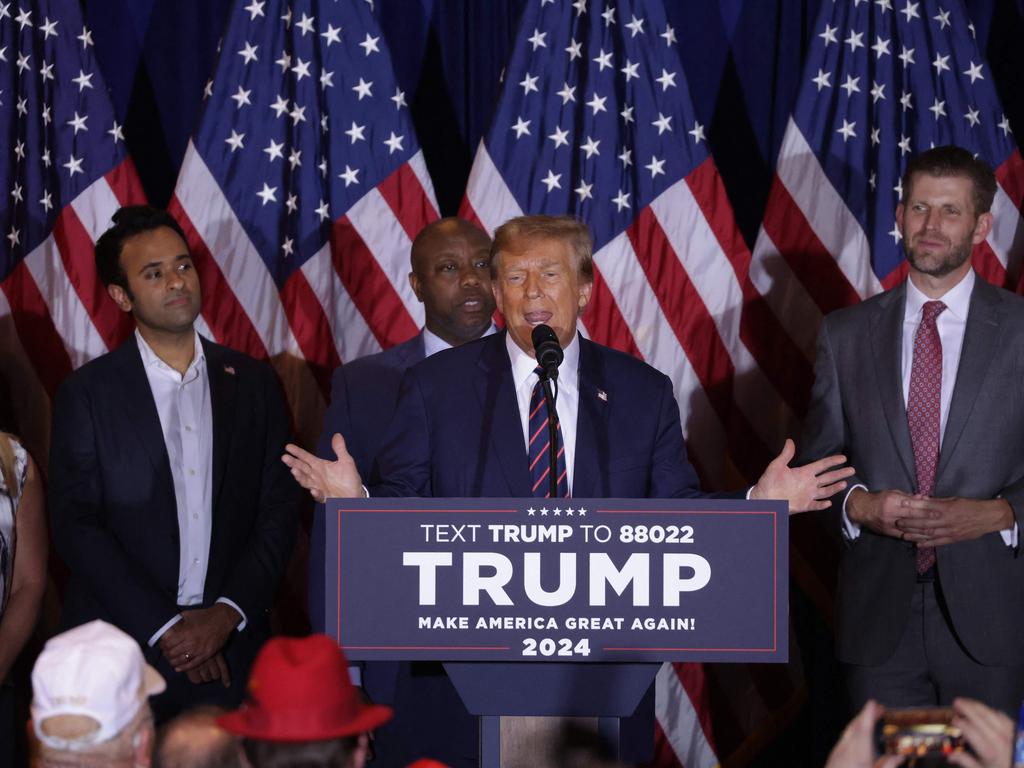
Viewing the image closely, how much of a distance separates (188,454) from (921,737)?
2714mm

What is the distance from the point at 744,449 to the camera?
5.26 metres

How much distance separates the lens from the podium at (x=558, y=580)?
277 cm

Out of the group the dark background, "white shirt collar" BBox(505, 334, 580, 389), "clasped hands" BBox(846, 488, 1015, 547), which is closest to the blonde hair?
"white shirt collar" BBox(505, 334, 580, 389)

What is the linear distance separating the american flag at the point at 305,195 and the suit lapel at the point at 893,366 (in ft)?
5.93

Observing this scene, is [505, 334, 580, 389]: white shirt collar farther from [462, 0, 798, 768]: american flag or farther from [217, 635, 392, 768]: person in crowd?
[462, 0, 798, 768]: american flag

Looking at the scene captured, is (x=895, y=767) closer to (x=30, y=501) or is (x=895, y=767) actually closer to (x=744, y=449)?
(x=30, y=501)

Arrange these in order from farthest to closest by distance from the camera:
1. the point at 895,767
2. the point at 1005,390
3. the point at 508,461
→ the point at 1005,390 < the point at 508,461 < the point at 895,767

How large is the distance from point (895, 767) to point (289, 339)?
3619 mm

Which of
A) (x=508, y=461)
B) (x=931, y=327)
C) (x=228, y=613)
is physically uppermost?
(x=931, y=327)

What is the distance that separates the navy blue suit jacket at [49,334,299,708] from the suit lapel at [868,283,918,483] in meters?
1.79

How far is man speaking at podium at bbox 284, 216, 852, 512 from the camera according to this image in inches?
130

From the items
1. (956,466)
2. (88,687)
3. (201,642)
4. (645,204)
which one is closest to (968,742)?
(88,687)

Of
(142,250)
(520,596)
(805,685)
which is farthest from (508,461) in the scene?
(805,685)

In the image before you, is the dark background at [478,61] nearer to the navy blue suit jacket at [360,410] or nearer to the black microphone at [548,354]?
the navy blue suit jacket at [360,410]
